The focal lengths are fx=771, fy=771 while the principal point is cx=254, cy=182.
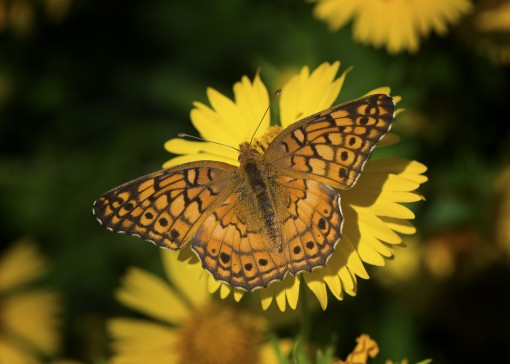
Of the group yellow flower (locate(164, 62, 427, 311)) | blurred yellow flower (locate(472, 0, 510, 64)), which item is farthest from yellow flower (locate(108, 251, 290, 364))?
blurred yellow flower (locate(472, 0, 510, 64))

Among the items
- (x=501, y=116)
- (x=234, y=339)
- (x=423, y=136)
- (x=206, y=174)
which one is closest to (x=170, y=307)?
A: (x=234, y=339)

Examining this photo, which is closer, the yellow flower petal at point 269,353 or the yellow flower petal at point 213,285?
the yellow flower petal at point 213,285

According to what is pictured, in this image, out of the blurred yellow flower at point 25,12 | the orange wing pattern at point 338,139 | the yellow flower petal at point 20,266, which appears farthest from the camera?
the yellow flower petal at point 20,266

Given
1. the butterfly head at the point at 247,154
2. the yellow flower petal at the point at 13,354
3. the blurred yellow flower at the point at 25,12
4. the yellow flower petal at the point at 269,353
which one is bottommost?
the yellow flower petal at the point at 269,353

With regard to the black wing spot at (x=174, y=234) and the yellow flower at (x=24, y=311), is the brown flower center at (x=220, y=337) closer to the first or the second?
the black wing spot at (x=174, y=234)

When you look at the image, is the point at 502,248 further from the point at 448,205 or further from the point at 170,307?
the point at 170,307

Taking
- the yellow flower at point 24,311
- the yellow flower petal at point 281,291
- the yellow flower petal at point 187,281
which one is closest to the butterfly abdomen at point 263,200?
the yellow flower petal at point 281,291

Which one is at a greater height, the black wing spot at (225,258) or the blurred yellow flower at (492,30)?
the blurred yellow flower at (492,30)
